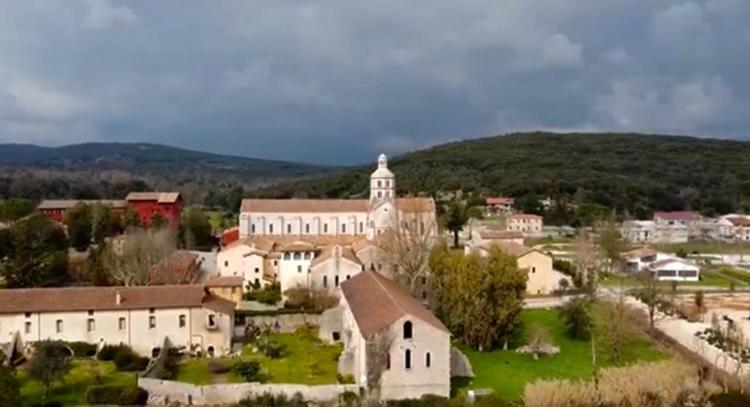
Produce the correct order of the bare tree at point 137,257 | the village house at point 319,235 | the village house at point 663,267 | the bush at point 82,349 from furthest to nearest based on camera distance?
1. the village house at point 663,267
2. the village house at point 319,235
3. the bare tree at point 137,257
4. the bush at point 82,349

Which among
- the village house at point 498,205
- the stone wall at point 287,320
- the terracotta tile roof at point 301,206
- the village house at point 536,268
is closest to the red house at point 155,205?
the terracotta tile roof at point 301,206

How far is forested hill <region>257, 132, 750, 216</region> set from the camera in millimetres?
109062

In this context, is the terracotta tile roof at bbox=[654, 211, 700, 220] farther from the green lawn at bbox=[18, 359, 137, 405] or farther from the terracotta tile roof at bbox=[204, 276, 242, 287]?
the green lawn at bbox=[18, 359, 137, 405]

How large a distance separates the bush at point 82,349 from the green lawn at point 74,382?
29.3 inches

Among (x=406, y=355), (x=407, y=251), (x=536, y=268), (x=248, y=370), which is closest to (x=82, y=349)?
(x=248, y=370)

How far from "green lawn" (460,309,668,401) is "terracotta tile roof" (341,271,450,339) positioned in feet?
11.1

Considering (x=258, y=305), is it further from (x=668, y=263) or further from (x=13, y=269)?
(x=668, y=263)

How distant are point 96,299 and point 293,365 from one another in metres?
10.4

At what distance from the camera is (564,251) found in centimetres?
6956

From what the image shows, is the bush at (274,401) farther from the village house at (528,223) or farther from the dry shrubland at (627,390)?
the village house at (528,223)

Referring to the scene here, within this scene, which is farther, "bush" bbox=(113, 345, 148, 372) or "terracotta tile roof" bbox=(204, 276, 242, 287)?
"terracotta tile roof" bbox=(204, 276, 242, 287)

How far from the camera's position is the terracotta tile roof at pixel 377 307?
28562 mm

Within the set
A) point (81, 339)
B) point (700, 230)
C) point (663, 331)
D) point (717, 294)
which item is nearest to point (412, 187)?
point (700, 230)

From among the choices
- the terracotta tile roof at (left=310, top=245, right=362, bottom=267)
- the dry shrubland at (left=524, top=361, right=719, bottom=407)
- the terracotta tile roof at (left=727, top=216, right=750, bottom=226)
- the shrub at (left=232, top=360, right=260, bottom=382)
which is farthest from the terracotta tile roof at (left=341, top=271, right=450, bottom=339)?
the terracotta tile roof at (left=727, top=216, right=750, bottom=226)
